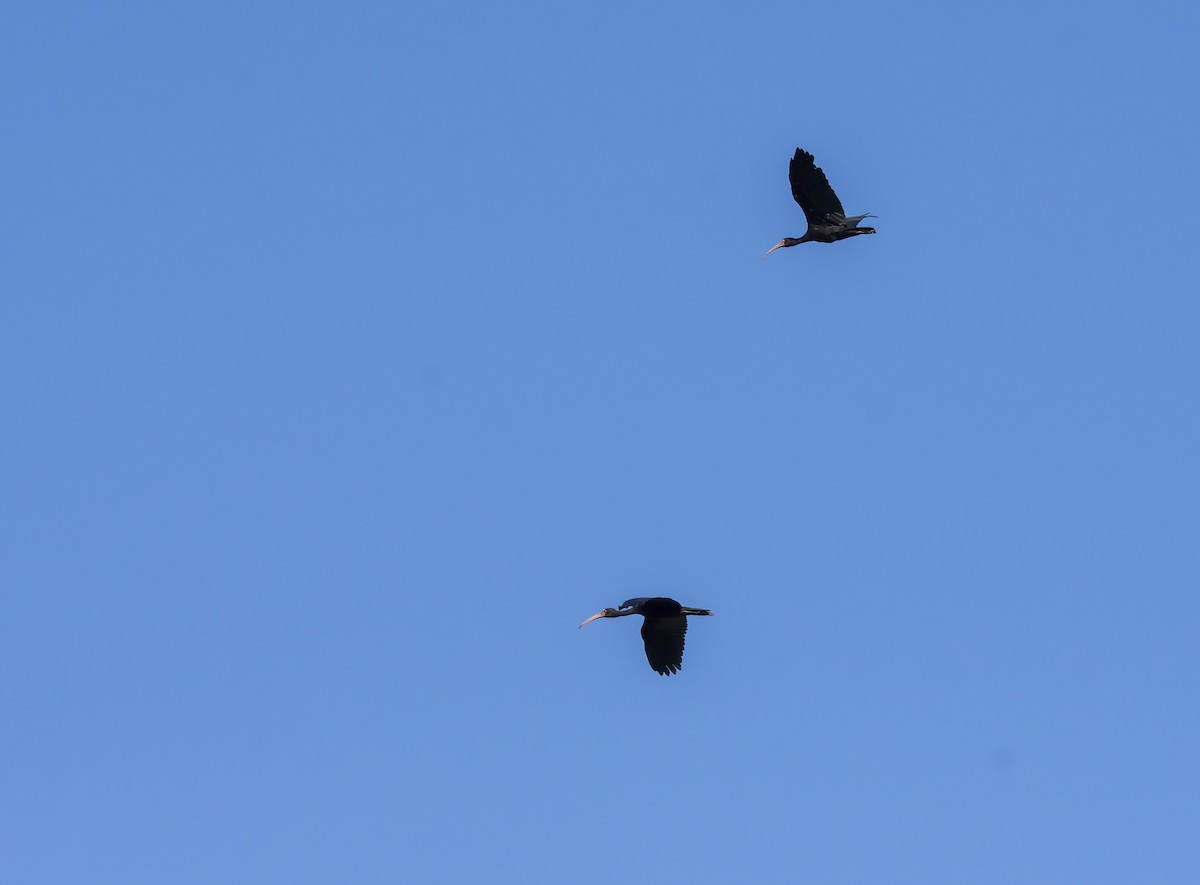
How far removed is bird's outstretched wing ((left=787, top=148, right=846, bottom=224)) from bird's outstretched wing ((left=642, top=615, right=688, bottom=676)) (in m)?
10.9

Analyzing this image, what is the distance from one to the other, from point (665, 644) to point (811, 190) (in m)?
11.6

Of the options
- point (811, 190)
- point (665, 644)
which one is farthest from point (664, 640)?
point (811, 190)

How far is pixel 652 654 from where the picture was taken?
43.9m

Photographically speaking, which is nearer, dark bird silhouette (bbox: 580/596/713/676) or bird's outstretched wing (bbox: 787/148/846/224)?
dark bird silhouette (bbox: 580/596/713/676)

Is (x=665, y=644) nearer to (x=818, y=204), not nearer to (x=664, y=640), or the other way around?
(x=664, y=640)

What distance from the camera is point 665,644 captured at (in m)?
43.9

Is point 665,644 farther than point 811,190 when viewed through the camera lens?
No

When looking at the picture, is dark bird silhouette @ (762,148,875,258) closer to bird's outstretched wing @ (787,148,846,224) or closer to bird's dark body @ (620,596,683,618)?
bird's outstretched wing @ (787,148,846,224)

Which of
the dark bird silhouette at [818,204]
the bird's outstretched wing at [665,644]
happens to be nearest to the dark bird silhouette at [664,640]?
the bird's outstretched wing at [665,644]

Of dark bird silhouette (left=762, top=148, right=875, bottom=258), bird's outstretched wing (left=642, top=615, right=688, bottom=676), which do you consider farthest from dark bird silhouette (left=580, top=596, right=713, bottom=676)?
dark bird silhouette (left=762, top=148, right=875, bottom=258)

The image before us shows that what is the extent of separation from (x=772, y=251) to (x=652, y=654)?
12.6 metres

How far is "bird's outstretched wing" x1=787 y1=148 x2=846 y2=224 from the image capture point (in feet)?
153

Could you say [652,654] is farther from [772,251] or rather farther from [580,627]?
[772,251]

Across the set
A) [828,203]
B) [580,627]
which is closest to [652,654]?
[580,627]
